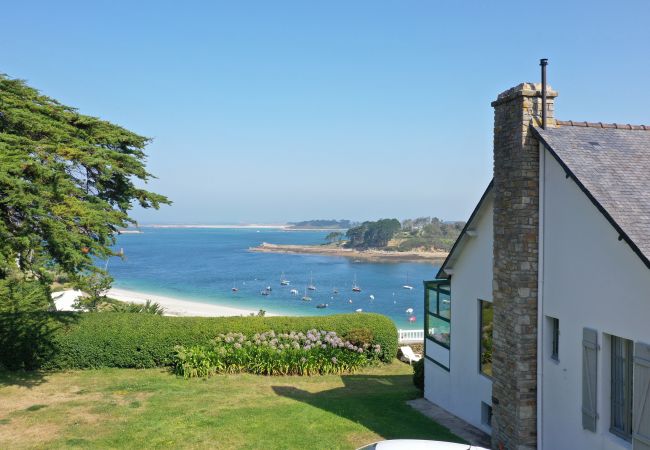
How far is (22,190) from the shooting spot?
39.0 ft

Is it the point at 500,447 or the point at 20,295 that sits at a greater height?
the point at 20,295

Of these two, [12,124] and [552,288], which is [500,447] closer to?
[552,288]

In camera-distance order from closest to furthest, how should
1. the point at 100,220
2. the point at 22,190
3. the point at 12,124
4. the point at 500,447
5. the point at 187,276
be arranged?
the point at 500,447 < the point at 22,190 < the point at 100,220 < the point at 12,124 < the point at 187,276

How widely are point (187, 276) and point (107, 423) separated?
3637 inches

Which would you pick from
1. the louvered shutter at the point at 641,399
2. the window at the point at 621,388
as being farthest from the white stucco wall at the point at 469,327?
the louvered shutter at the point at 641,399

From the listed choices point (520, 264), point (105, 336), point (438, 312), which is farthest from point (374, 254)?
point (520, 264)

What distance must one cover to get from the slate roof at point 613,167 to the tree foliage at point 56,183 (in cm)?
1101

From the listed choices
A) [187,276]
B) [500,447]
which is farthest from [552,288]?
[187,276]

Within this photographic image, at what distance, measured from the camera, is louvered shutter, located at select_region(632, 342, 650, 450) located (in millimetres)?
7445

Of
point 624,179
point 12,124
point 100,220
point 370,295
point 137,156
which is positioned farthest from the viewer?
point 370,295

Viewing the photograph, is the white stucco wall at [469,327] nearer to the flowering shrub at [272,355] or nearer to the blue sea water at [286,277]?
the flowering shrub at [272,355]

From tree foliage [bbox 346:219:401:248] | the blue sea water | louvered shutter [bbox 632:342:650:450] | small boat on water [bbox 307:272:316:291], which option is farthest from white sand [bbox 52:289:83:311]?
tree foliage [bbox 346:219:401:248]

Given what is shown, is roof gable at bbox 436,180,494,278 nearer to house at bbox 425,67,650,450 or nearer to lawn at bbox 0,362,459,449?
house at bbox 425,67,650,450

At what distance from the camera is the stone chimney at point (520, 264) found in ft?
32.4
